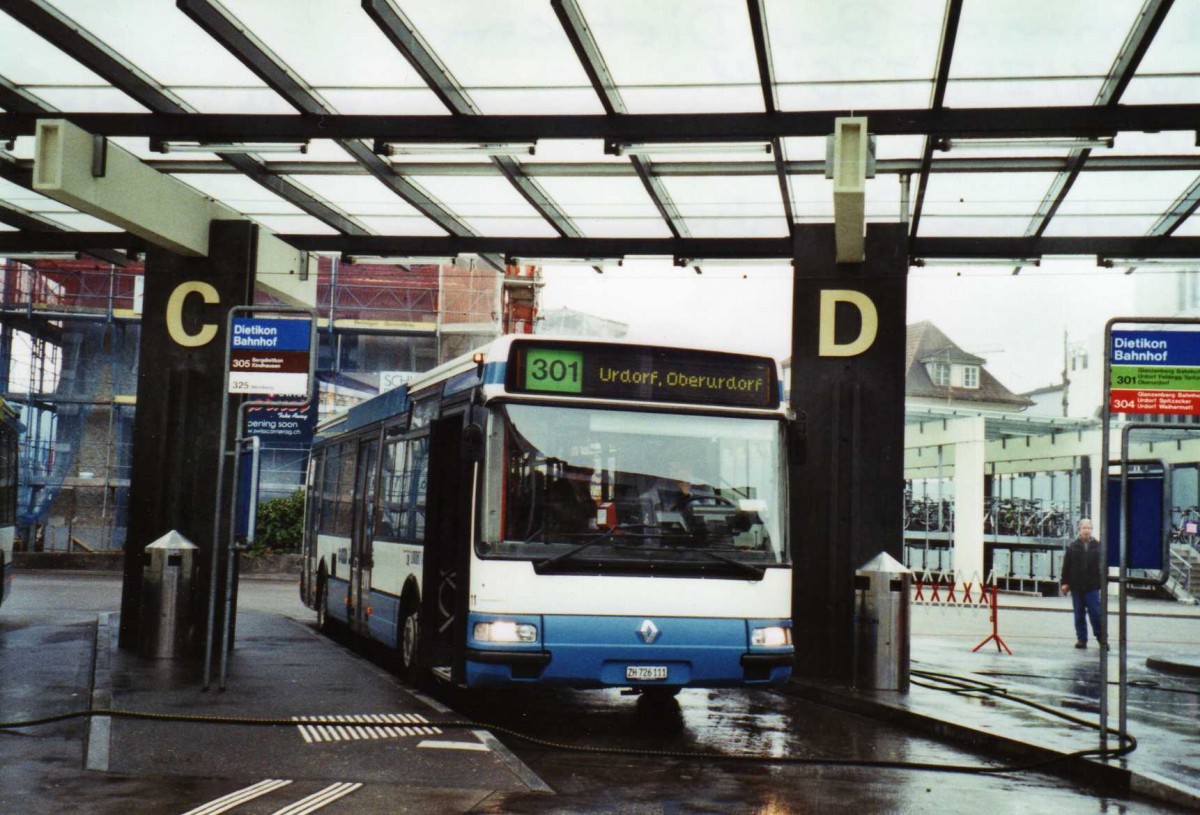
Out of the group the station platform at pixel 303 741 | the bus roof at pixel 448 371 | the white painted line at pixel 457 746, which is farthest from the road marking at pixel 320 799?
the bus roof at pixel 448 371

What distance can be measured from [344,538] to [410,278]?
30034mm

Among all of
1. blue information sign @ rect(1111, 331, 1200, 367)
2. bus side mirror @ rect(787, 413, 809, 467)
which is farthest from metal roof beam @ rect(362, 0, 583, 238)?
blue information sign @ rect(1111, 331, 1200, 367)

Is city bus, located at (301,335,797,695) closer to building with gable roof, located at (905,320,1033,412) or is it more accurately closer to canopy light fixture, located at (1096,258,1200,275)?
canopy light fixture, located at (1096,258,1200,275)

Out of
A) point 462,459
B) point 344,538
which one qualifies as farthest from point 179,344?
point 462,459

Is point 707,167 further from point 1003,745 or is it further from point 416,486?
point 1003,745

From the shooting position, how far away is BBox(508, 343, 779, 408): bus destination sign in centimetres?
1062

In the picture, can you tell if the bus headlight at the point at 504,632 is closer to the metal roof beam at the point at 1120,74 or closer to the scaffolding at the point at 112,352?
the metal roof beam at the point at 1120,74

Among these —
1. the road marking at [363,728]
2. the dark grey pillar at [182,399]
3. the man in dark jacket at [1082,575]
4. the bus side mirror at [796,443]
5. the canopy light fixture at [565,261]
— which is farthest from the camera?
the man in dark jacket at [1082,575]

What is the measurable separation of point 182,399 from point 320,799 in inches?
344

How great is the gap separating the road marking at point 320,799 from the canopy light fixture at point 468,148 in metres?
6.35

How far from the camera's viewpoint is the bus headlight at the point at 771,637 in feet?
34.8

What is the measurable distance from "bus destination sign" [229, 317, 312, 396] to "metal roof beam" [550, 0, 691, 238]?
10.9 ft

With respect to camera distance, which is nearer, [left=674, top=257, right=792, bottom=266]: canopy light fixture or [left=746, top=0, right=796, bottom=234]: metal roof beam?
[left=746, top=0, right=796, bottom=234]: metal roof beam

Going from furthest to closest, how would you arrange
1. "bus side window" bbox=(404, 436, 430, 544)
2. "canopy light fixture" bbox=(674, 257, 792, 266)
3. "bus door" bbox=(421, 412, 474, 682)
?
"canopy light fixture" bbox=(674, 257, 792, 266) → "bus side window" bbox=(404, 436, 430, 544) → "bus door" bbox=(421, 412, 474, 682)
